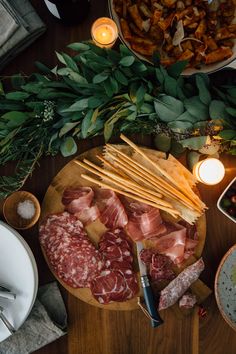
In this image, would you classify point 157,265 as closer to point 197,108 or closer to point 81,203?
point 81,203

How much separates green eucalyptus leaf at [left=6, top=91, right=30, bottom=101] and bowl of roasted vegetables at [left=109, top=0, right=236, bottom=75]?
9.2 inches

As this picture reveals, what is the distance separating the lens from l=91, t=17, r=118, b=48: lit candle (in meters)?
0.96

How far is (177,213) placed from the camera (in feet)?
3.29

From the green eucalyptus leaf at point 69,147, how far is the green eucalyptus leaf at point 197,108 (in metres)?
0.25

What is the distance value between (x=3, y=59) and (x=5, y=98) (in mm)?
99

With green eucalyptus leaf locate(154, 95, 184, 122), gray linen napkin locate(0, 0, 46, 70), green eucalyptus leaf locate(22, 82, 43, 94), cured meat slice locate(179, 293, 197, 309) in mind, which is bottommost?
cured meat slice locate(179, 293, 197, 309)

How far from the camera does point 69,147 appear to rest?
98 centimetres

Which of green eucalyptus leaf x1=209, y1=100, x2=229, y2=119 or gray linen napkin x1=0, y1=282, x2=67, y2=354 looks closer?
green eucalyptus leaf x1=209, y1=100, x2=229, y2=119

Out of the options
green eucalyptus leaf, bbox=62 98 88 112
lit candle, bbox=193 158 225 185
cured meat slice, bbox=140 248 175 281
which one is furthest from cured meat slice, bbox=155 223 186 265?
green eucalyptus leaf, bbox=62 98 88 112

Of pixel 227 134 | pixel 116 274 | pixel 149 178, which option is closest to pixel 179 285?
pixel 116 274

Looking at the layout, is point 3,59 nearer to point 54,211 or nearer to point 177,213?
point 54,211

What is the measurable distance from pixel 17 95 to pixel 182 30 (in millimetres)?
359

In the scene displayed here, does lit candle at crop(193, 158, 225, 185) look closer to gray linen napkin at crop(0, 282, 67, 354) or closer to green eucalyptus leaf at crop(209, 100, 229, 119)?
green eucalyptus leaf at crop(209, 100, 229, 119)

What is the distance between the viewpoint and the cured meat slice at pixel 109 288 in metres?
1.01
